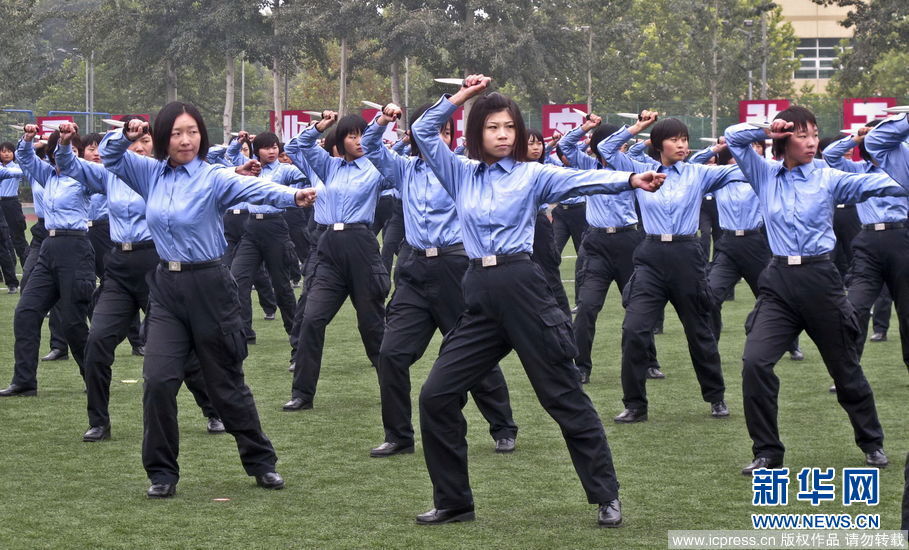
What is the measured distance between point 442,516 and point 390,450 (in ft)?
6.39

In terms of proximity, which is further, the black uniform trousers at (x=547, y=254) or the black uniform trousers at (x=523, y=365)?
the black uniform trousers at (x=547, y=254)

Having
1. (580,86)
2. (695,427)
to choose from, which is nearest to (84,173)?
(695,427)

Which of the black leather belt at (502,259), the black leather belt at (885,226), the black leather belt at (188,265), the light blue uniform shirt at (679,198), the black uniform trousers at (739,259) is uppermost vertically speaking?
the light blue uniform shirt at (679,198)

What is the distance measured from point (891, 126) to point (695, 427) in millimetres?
2578

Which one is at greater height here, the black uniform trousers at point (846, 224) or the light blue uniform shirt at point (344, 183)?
the light blue uniform shirt at point (344, 183)

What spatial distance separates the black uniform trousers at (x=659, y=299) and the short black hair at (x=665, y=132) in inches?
24.9

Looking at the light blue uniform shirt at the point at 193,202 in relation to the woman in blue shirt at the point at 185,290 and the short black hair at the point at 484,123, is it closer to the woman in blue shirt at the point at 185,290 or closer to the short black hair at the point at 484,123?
the woman in blue shirt at the point at 185,290

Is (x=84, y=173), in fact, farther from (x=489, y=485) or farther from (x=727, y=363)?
(x=727, y=363)

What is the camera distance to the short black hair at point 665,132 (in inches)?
398

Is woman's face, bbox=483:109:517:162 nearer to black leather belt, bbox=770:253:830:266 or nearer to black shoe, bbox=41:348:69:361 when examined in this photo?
black leather belt, bbox=770:253:830:266

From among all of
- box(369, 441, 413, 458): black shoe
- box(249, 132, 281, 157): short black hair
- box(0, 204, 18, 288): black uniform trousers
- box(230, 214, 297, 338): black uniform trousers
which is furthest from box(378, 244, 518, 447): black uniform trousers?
box(0, 204, 18, 288): black uniform trousers

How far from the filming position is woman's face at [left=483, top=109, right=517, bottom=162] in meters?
7.02

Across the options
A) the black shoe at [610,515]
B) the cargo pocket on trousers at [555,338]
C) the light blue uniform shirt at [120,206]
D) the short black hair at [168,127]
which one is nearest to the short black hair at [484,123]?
the cargo pocket on trousers at [555,338]

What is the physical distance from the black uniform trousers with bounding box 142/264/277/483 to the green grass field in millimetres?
328
